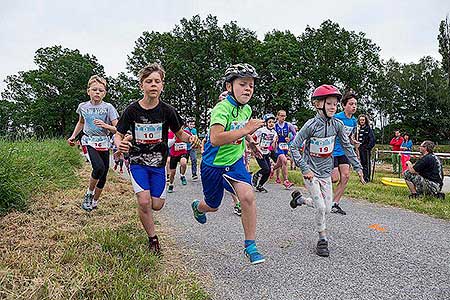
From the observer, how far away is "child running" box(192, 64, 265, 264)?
135 inches

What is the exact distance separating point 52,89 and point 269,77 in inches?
1247

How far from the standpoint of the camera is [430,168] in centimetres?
756

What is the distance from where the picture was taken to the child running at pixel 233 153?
343 centimetres

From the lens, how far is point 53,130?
172 feet

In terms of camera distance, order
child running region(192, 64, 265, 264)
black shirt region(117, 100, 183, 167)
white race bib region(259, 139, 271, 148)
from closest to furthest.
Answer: child running region(192, 64, 265, 264), black shirt region(117, 100, 183, 167), white race bib region(259, 139, 271, 148)

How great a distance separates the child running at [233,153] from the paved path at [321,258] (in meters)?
0.36

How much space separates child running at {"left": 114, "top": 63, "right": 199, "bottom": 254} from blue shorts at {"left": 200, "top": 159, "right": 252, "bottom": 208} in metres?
0.50

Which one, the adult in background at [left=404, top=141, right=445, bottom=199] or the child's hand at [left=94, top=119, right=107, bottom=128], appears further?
the adult in background at [left=404, top=141, right=445, bottom=199]

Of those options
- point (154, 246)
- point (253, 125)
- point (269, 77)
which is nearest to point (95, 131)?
point (154, 246)

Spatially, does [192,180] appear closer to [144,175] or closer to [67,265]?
[144,175]

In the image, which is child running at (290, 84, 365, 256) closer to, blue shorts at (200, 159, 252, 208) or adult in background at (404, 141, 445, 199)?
blue shorts at (200, 159, 252, 208)

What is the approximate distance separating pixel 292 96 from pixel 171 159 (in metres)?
37.8

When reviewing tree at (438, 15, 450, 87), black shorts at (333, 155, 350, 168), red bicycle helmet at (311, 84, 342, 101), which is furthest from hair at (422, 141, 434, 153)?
tree at (438, 15, 450, 87)

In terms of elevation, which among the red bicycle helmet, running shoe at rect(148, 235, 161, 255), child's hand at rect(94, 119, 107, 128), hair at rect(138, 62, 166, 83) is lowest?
running shoe at rect(148, 235, 161, 255)
